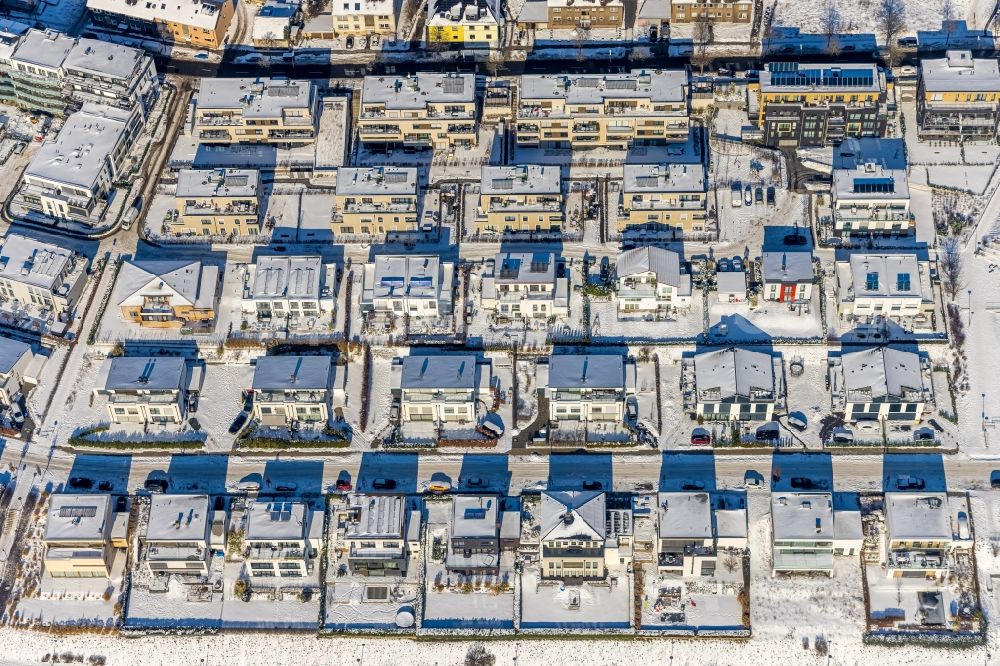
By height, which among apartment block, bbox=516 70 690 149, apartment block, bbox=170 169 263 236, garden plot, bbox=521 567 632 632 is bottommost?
garden plot, bbox=521 567 632 632

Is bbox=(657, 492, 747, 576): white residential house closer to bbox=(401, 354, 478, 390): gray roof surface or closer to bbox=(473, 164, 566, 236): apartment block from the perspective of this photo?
bbox=(401, 354, 478, 390): gray roof surface

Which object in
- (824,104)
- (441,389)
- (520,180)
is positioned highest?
(824,104)

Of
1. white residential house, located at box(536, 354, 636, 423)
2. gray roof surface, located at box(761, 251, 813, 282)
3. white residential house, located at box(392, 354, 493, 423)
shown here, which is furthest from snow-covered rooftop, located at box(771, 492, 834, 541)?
white residential house, located at box(392, 354, 493, 423)

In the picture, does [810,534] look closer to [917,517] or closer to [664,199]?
[917,517]

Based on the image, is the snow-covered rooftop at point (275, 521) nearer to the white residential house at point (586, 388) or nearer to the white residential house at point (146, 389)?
the white residential house at point (146, 389)

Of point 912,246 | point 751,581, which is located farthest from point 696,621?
point 912,246

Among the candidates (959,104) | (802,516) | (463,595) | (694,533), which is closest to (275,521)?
(463,595)

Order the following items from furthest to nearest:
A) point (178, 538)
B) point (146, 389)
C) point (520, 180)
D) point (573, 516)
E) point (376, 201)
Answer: point (376, 201), point (520, 180), point (146, 389), point (178, 538), point (573, 516)

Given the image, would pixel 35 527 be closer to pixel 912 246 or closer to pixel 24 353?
pixel 24 353
